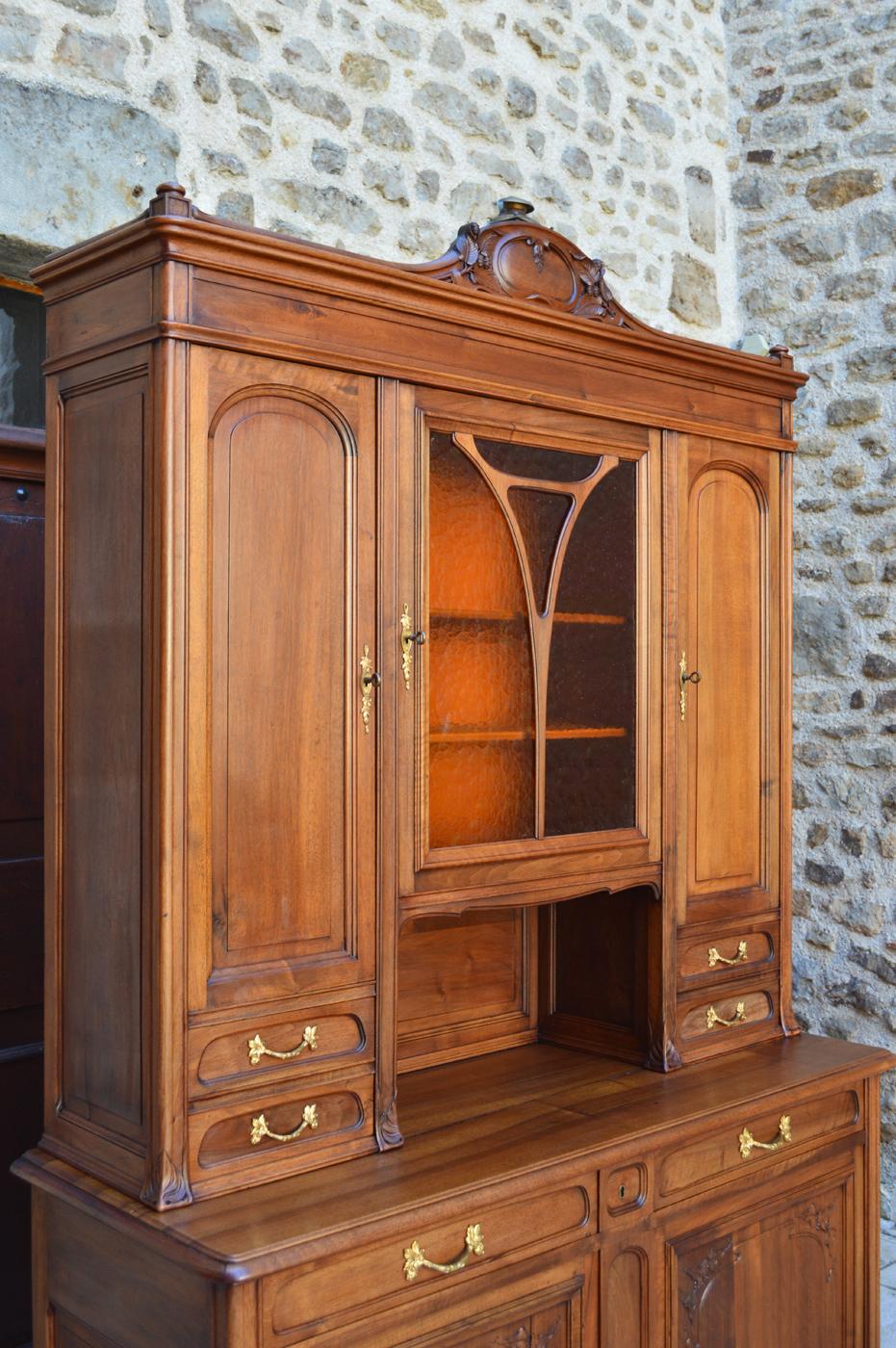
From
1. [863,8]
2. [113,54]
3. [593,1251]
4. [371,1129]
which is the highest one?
[863,8]

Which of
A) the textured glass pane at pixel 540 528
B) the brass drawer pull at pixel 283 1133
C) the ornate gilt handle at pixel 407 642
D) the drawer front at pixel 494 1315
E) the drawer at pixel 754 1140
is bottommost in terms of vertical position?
the drawer front at pixel 494 1315

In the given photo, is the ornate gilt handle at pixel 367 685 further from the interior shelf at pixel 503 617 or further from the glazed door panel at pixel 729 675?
the glazed door panel at pixel 729 675

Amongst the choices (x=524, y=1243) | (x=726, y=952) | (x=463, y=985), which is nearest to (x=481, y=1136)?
(x=524, y=1243)

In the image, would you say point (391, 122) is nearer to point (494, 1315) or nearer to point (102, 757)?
point (102, 757)

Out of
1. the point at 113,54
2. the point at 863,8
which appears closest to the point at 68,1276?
the point at 113,54

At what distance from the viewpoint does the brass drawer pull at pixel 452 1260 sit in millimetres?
2061

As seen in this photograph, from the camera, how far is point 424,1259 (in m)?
2.09

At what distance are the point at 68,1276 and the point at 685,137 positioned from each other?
3.70 m

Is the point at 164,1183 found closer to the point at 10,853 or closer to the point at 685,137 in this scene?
the point at 10,853

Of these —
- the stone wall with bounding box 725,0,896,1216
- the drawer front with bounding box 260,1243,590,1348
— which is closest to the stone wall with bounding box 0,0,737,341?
the stone wall with bounding box 725,0,896,1216

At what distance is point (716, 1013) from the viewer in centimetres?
294

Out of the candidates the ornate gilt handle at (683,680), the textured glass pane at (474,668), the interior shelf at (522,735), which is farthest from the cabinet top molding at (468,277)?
the interior shelf at (522,735)

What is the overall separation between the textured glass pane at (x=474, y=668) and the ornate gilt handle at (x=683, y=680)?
0.43 metres

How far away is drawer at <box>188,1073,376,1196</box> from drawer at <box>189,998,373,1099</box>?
1.2 inches
